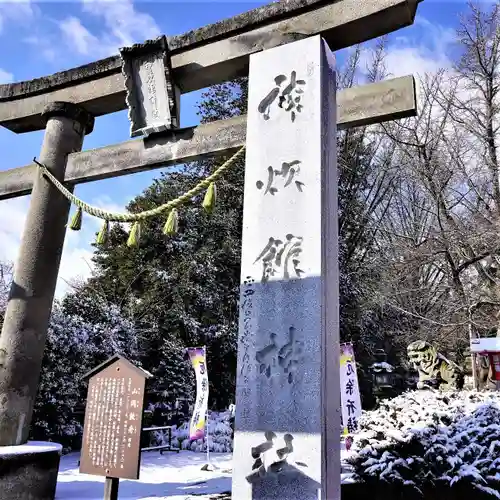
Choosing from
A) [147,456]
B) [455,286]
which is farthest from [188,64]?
[455,286]

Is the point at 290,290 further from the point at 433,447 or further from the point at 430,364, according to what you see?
the point at 430,364

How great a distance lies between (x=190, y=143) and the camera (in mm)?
4258

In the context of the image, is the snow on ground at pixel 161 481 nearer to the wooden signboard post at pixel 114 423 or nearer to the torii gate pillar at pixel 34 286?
the wooden signboard post at pixel 114 423

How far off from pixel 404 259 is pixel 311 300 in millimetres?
12024

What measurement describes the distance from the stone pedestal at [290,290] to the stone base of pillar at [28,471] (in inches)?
98.6

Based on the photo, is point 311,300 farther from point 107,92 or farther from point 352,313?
point 352,313

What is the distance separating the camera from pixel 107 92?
4.82 m

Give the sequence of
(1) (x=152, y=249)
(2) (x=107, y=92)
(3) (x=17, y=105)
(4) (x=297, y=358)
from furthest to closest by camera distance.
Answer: (1) (x=152, y=249)
(3) (x=17, y=105)
(2) (x=107, y=92)
(4) (x=297, y=358)

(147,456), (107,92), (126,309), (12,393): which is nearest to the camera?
(12,393)

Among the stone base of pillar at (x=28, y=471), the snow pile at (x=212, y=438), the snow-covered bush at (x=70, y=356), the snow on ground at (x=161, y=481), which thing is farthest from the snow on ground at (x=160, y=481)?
the stone base of pillar at (x=28, y=471)

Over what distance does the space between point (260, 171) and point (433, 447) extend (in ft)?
9.98

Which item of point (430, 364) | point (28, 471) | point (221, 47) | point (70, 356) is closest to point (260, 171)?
point (221, 47)

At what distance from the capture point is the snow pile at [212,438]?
10.6m

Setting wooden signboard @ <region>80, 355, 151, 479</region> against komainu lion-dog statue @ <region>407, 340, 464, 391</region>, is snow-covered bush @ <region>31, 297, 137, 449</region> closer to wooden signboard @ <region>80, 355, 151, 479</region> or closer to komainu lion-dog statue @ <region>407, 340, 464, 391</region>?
wooden signboard @ <region>80, 355, 151, 479</region>
